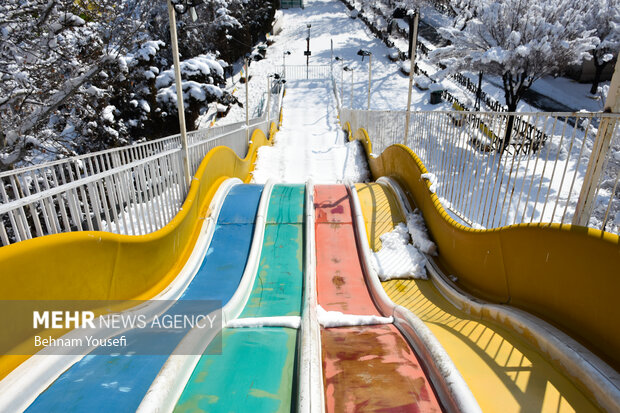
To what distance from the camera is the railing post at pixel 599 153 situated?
2.65 meters

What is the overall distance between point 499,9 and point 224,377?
72.7 ft

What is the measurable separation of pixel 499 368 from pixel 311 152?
449 inches

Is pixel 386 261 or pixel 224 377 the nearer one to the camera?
pixel 224 377

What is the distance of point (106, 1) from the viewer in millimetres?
11414

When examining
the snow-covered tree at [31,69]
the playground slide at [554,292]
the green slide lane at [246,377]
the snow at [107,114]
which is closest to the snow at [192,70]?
the snow at [107,114]

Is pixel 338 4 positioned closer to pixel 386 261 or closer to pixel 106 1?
pixel 106 1

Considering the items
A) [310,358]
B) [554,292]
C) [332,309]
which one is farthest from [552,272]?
[332,309]

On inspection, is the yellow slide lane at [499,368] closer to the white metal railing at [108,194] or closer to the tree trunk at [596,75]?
the white metal railing at [108,194]

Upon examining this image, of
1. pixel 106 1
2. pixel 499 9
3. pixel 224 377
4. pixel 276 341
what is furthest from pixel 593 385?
pixel 499 9

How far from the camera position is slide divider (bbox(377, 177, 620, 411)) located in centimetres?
213

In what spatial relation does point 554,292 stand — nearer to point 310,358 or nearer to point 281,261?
point 310,358

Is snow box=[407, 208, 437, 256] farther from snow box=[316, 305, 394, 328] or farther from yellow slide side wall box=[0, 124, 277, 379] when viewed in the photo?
yellow slide side wall box=[0, 124, 277, 379]

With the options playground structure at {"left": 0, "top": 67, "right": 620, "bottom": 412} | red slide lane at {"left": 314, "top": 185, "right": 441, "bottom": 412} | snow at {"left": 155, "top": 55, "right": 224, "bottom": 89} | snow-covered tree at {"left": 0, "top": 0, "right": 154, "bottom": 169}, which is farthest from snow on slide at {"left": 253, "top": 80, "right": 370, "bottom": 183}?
snow-covered tree at {"left": 0, "top": 0, "right": 154, "bottom": 169}

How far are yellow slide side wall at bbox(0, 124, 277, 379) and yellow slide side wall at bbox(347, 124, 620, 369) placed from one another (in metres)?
3.75
